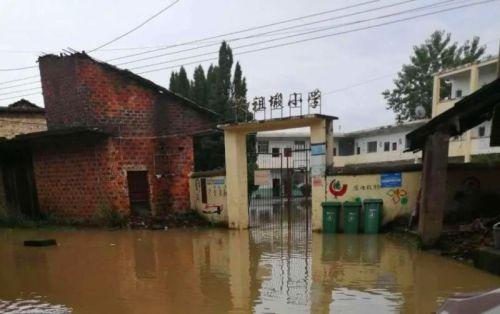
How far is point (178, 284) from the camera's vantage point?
7004 millimetres

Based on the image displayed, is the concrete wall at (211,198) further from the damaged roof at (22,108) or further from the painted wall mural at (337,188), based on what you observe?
the damaged roof at (22,108)

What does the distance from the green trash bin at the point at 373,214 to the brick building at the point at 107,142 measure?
731 cm

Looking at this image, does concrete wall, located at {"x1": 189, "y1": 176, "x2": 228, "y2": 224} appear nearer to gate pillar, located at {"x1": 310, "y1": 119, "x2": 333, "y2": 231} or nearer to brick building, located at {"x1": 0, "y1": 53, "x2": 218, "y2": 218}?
brick building, located at {"x1": 0, "y1": 53, "x2": 218, "y2": 218}

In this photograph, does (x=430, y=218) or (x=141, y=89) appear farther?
(x=141, y=89)

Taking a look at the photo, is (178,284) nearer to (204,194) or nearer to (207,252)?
(207,252)

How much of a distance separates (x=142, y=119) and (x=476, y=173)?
455 inches

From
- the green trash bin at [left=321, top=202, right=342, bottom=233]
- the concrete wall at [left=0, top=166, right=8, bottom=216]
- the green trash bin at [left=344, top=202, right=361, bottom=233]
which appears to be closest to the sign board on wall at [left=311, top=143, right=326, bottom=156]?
the green trash bin at [left=321, top=202, right=342, bottom=233]

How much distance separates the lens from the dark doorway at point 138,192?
15594 millimetres

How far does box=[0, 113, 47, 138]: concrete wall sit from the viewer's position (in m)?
21.4

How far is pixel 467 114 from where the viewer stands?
914 centimetres

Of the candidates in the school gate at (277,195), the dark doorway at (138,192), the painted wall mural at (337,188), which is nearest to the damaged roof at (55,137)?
the dark doorway at (138,192)

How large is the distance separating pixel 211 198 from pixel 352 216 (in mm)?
5646

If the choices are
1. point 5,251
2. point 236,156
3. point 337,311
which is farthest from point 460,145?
point 5,251

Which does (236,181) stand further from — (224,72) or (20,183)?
(224,72)
